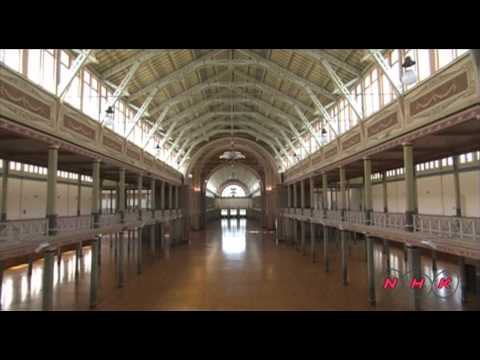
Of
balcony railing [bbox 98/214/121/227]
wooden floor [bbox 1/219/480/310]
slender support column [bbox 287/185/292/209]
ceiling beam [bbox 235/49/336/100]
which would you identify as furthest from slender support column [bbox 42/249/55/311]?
slender support column [bbox 287/185/292/209]

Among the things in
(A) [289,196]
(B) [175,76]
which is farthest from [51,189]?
(A) [289,196]

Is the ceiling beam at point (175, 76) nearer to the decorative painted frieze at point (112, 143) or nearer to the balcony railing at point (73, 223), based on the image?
the decorative painted frieze at point (112, 143)

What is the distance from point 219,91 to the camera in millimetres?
31250

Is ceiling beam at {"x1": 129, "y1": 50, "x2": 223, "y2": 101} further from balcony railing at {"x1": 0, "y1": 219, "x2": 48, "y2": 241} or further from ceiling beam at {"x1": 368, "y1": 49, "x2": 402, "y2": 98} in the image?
ceiling beam at {"x1": 368, "y1": 49, "x2": 402, "y2": 98}

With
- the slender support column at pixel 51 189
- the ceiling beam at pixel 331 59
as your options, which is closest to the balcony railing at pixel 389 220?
the ceiling beam at pixel 331 59

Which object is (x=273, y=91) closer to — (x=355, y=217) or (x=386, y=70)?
(x=355, y=217)

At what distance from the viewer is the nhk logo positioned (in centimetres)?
1480

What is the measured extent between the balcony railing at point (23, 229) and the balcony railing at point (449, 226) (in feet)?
46.2

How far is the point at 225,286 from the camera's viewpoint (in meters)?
16.7

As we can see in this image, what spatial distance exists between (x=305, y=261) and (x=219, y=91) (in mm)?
19614

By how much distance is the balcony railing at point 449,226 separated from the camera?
8679 millimetres

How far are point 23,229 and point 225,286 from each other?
10.5m

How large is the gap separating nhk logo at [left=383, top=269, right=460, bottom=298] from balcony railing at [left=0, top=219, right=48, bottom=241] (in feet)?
52.6
